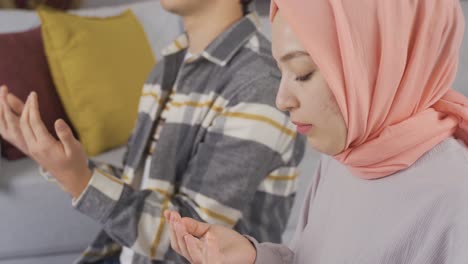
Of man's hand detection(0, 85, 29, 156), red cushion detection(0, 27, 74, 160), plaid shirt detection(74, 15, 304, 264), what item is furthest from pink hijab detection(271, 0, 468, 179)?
red cushion detection(0, 27, 74, 160)

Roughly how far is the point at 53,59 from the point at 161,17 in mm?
497

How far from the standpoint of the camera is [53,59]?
6.29 ft

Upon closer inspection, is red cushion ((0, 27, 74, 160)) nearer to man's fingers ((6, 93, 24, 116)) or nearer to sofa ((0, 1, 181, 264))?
sofa ((0, 1, 181, 264))

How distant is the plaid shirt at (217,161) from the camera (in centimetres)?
98

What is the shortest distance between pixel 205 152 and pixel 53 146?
0.82 ft

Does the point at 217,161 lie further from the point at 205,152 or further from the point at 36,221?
the point at 36,221

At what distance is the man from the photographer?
97 cm

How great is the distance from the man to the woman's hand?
212mm

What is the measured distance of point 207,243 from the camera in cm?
70

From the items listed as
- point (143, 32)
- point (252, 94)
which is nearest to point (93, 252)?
point (252, 94)

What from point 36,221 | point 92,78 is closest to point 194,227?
point 36,221

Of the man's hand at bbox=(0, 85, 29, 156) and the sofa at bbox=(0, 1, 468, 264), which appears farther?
the sofa at bbox=(0, 1, 468, 264)

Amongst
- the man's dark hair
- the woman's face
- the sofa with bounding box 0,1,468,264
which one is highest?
the woman's face

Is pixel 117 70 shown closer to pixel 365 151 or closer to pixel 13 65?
pixel 13 65
